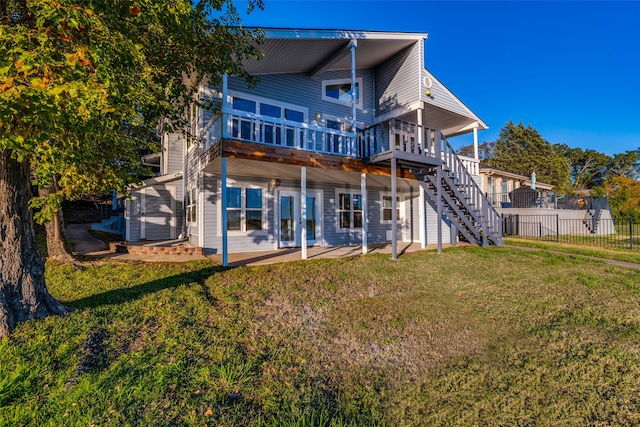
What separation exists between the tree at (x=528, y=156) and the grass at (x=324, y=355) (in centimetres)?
4277

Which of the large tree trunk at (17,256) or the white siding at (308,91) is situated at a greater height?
the white siding at (308,91)

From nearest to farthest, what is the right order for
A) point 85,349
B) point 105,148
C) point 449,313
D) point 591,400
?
point 591,400 → point 85,349 → point 449,313 → point 105,148

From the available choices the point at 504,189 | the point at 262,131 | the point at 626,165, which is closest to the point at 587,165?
the point at 626,165

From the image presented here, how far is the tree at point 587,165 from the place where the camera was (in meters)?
50.2

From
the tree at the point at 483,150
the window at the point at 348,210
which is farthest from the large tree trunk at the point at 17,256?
the tree at the point at 483,150

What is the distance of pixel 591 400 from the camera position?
8.66 ft

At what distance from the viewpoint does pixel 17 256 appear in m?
3.88

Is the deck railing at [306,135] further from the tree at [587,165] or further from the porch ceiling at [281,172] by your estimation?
the tree at [587,165]

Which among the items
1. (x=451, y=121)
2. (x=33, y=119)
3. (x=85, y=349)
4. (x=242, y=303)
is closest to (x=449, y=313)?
(x=242, y=303)

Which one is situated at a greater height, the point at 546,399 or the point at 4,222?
the point at 4,222

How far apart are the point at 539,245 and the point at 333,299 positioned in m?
10.3

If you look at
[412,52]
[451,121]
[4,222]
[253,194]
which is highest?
[412,52]

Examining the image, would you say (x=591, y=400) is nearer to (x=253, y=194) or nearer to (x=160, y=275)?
(x=160, y=275)

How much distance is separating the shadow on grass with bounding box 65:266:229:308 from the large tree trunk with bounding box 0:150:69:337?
2.33 feet
